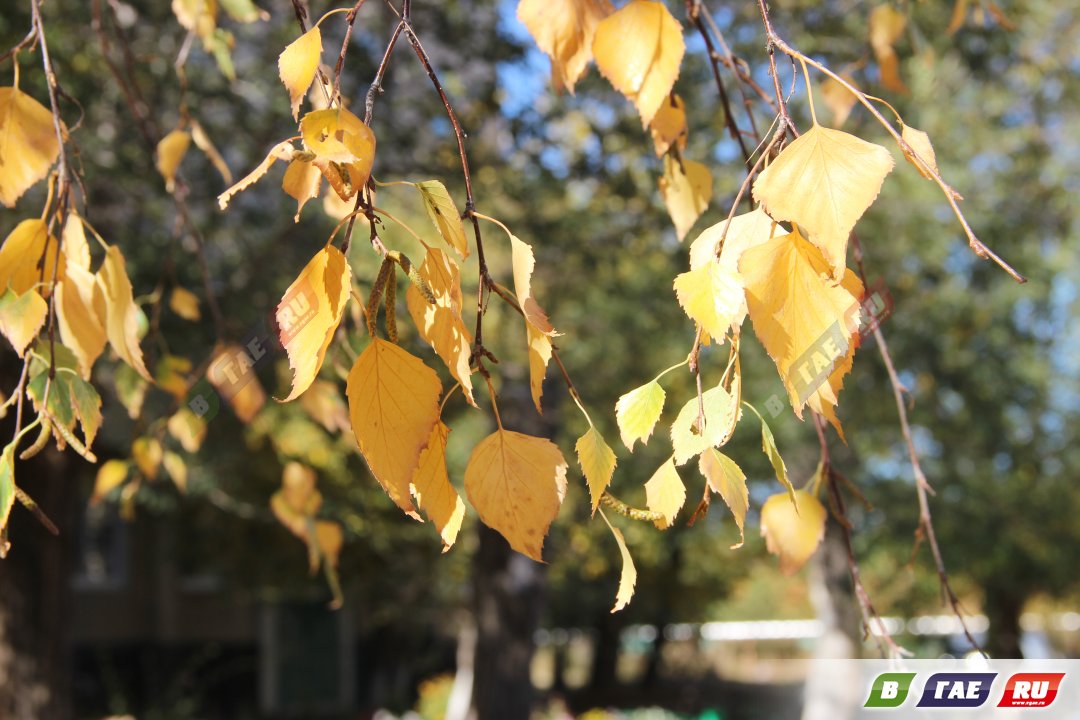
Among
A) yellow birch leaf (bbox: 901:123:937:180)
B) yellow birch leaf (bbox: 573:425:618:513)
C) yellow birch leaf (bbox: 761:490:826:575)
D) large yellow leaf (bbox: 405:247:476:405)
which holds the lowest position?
yellow birch leaf (bbox: 761:490:826:575)

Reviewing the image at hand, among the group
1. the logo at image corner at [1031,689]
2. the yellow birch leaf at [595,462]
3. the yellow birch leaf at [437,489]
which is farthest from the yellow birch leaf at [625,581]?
the logo at image corner at [1031,689]

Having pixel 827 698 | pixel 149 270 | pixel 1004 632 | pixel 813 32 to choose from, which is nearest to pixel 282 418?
pixel 149 270

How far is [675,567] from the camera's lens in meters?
19.6

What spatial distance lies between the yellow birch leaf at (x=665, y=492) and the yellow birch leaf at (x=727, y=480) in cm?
6

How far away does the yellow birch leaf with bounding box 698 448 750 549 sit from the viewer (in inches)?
41.9

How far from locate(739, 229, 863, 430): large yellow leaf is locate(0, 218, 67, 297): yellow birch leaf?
854 millimetres

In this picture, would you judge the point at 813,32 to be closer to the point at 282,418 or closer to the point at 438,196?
the point at 282,418

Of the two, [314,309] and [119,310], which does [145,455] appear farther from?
[314,309]

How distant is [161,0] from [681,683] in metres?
19.3

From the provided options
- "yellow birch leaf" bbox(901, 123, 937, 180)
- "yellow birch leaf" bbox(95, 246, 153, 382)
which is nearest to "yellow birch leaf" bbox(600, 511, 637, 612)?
"yellow birch leaf" bbox(901, 123, 937, 180)

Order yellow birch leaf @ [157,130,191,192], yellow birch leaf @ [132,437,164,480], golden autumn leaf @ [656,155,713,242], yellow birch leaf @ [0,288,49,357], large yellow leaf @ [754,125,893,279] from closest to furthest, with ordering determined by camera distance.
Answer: large yellow leaf @ [754,125,893,279]
yellow birch leaf @ [0,288,49,357]
golden autumn leaf @ [656,155,713,242]
yellow birch leaf @ [157,130,191,192]
yellow birch leaf @ [132,437,164,480]

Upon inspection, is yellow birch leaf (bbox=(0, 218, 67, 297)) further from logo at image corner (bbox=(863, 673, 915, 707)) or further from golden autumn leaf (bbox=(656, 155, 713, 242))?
logo at image corner (bbox=(863, 673, 915, 707))

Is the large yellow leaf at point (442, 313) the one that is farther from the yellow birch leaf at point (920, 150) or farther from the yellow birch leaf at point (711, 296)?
the yellow birch leaf at point (920, 150)

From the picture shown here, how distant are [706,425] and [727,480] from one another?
53 mm
